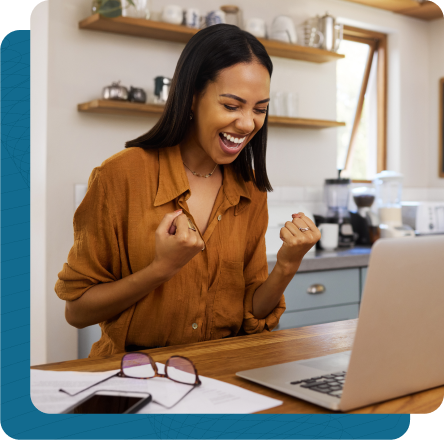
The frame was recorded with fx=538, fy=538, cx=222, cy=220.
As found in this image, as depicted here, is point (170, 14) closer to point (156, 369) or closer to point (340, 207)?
point (340, 207)

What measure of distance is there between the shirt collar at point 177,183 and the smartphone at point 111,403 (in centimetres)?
60

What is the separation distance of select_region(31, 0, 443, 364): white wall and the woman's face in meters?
1.01

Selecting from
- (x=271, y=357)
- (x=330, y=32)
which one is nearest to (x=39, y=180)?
(x=271, y=357)

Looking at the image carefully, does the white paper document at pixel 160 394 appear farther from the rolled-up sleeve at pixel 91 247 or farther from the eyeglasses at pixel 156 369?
the rolled-up sleeve at pixel 91 247

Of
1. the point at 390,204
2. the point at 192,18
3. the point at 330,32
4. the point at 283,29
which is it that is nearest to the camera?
the point at 192,18

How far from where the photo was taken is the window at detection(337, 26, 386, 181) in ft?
12.8

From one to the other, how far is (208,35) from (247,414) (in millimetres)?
876

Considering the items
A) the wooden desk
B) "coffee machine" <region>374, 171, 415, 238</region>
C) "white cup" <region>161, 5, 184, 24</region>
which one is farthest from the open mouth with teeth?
"coffee machine" <region>374, 171, 415, 238</region>

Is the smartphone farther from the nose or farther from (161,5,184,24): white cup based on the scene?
(161,5,184,24): white cup

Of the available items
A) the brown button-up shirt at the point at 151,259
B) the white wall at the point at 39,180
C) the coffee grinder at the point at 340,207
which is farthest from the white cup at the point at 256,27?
the brown button-up shirt at the point at 151,259

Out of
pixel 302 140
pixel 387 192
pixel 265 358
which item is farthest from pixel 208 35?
pixel 387 192

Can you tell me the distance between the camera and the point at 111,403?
2.18 feet

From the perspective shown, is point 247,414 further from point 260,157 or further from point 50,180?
point 50,180

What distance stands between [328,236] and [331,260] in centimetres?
34
